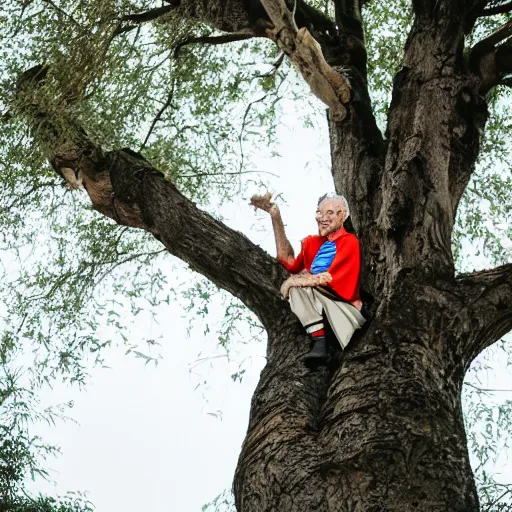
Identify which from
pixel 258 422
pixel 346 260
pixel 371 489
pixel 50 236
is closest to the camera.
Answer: pixel 371 489

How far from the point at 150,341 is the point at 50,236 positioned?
1.64m

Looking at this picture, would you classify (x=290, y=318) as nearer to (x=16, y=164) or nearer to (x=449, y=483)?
(x=449, y=483)

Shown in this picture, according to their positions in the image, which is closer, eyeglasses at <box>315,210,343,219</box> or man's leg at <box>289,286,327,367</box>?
man's leg at <box>289,286,327,367</box>

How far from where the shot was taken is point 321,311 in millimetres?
5914

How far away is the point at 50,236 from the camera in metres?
10.1

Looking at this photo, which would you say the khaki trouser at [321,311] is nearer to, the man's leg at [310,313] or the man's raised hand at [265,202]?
the man's leg at [310,313]

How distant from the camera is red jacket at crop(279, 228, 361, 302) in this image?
19.8ft

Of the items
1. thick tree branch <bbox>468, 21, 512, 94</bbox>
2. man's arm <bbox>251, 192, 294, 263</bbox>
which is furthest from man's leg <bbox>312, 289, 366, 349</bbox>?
thick tree branch <bbox>468, 21, 512, 94</bbox>

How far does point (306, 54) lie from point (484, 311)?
8.19 feet

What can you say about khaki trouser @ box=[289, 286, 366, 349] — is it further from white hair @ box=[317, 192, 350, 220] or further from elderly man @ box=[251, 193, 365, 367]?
white hair @ box=[317, 192, 350, 220]

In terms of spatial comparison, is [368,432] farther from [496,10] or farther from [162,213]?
[496,10]

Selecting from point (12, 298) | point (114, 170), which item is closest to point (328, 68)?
point (114, 170)

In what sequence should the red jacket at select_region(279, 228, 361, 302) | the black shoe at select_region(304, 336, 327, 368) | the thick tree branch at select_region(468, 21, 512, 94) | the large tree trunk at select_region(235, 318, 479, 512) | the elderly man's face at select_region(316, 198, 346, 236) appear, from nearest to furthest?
the large tree trunk at select_region(235, 318, 479, 512)
the black shoe at select_region(304, 336, 327, 368)
the red jacket at select_region(279, 228, 361, 302)
the elderly man's face at select_region(316, 198, 346, 236)
the thick tree branch at select_region(468, 21, 512, 94)

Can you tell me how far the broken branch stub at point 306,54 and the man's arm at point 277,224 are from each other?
4.23 ft
